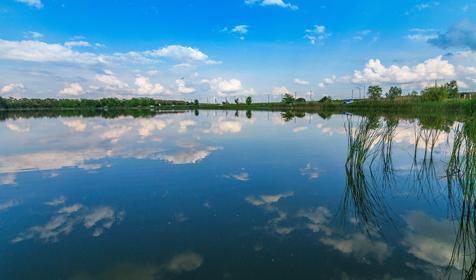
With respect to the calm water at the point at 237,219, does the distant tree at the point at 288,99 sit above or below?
above

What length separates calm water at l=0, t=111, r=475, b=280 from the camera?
349cm

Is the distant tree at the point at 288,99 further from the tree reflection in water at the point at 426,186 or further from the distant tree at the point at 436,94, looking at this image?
the tree reflection in water at the point at 426,186

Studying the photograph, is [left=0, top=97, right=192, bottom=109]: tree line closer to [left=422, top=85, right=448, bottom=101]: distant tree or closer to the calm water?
[left=422, top=85, right=448, bottom=101]: distant tree

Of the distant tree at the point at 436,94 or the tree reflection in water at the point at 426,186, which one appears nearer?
the tree reflection in water at the point at 426,186

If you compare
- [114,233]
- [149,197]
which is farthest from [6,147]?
[114,233]

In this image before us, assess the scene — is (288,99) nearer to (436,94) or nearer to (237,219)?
(436,94)

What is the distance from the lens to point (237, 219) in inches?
192

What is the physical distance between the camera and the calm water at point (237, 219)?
349 centimetres

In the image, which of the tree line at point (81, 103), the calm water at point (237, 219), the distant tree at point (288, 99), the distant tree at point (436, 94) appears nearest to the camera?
the calm water at point (237, 219)

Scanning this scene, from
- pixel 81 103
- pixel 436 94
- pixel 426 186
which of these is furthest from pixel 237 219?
pixel 81 103

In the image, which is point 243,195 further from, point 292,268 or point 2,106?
point 2,106

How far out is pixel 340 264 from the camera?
11.6 ft

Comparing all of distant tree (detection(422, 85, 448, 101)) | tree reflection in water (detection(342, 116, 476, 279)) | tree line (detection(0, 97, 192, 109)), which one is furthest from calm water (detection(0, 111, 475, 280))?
tree line (detection(0, 97, 192, 109))

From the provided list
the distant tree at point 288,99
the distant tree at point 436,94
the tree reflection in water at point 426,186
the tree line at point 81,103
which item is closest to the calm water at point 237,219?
the tree reflection in water at point 426,186
